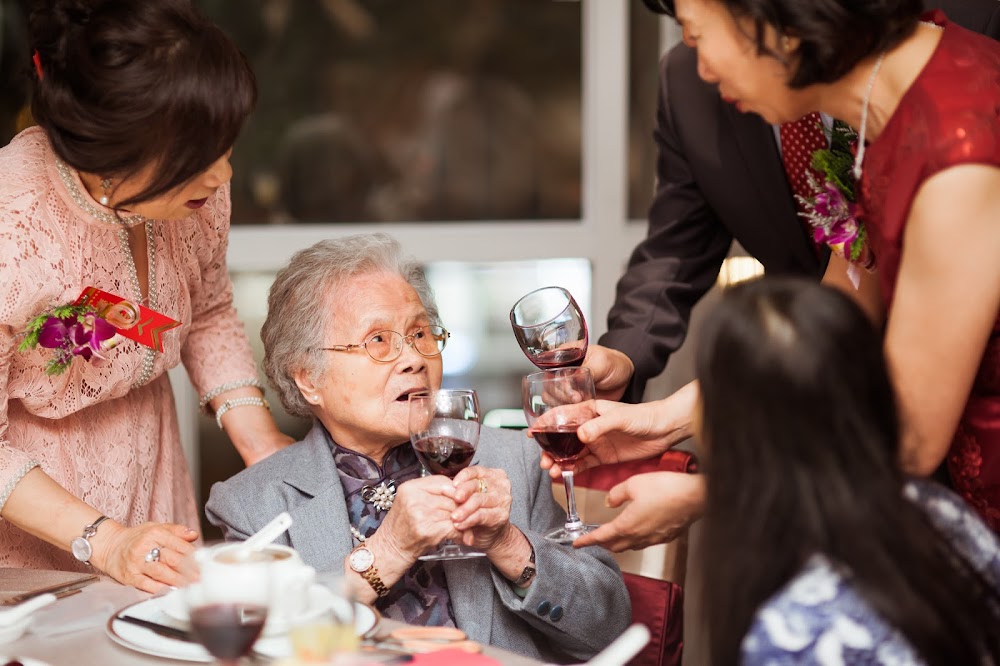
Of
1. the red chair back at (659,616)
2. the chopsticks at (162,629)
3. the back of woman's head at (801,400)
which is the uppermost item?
the back of woman's head at (801,400)

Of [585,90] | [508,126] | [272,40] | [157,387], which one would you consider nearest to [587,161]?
[585,90]

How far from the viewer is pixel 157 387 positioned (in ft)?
7.95

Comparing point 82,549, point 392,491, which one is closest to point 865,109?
point 392,491

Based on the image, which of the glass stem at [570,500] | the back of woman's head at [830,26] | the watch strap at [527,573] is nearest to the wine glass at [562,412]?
the glass stem at [570,500]

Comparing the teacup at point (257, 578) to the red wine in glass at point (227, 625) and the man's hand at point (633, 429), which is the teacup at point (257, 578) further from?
the man's hand at point (633, 429)

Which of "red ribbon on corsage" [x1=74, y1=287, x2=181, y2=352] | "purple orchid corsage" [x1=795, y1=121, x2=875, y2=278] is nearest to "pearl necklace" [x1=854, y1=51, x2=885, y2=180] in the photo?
"purple orchid corsage" [x1=795, y1=121, x2=875, y2=278]

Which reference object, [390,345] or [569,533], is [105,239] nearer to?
[390,345]

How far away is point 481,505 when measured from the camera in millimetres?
1896

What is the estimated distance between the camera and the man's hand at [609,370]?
2365 mm

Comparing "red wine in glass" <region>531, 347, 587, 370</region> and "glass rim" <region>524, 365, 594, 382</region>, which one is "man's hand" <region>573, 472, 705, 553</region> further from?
"red wine in glass" <region>531, 347, 587, 370</region>

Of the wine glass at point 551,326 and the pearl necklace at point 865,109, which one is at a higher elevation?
the pearl necklace at point 865,109

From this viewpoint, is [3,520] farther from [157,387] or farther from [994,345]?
[994,345]

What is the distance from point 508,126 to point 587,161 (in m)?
1.26

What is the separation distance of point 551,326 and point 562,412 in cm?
20
